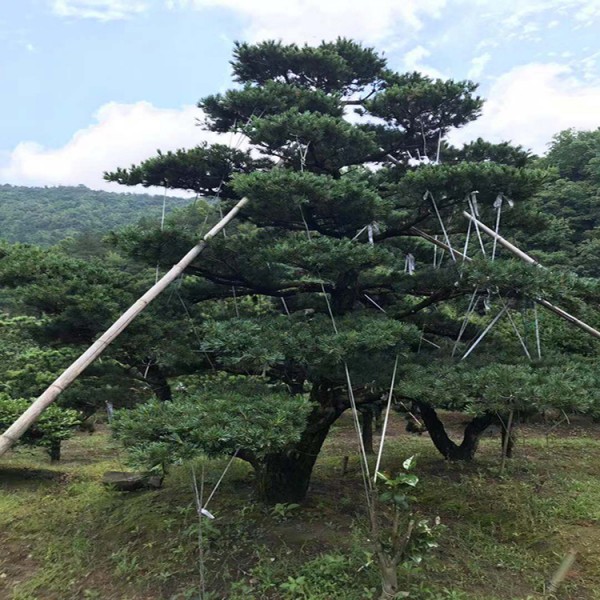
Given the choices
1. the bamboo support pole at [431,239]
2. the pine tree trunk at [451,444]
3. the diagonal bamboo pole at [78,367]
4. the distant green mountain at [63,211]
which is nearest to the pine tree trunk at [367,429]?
the pine tree trunk at [451,444]

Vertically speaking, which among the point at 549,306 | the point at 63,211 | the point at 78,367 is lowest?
the point at 78,367

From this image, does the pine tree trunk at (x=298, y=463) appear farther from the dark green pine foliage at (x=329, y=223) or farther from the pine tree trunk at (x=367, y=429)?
the pine tree trunk at (x=367, y=429)

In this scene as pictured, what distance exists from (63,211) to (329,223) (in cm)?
7665

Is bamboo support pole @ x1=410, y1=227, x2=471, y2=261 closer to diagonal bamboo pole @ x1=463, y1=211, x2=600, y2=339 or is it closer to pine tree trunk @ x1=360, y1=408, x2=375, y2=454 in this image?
diagonal bamboo pole @ x1=463, y1=211, x2=600, y2=339

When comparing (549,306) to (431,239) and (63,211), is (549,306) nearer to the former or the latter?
(431,239)

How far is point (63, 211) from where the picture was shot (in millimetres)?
72688

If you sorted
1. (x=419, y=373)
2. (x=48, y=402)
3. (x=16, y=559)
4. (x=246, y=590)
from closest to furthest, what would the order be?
(x=48, y=402), (x=246, y=590), (x=419, y=373), (x=16, y=559)

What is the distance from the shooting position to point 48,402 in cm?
394

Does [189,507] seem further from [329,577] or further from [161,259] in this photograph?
[161,259]

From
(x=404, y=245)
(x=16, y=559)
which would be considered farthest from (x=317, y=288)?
(x=16, y=559)

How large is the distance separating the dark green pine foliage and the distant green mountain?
34643 millimetres

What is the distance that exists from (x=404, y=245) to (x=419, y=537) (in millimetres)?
4598

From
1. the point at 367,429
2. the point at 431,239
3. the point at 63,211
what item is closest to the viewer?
the point at 431,239

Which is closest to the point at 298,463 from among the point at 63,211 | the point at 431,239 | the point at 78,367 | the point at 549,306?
the point at 78,367
